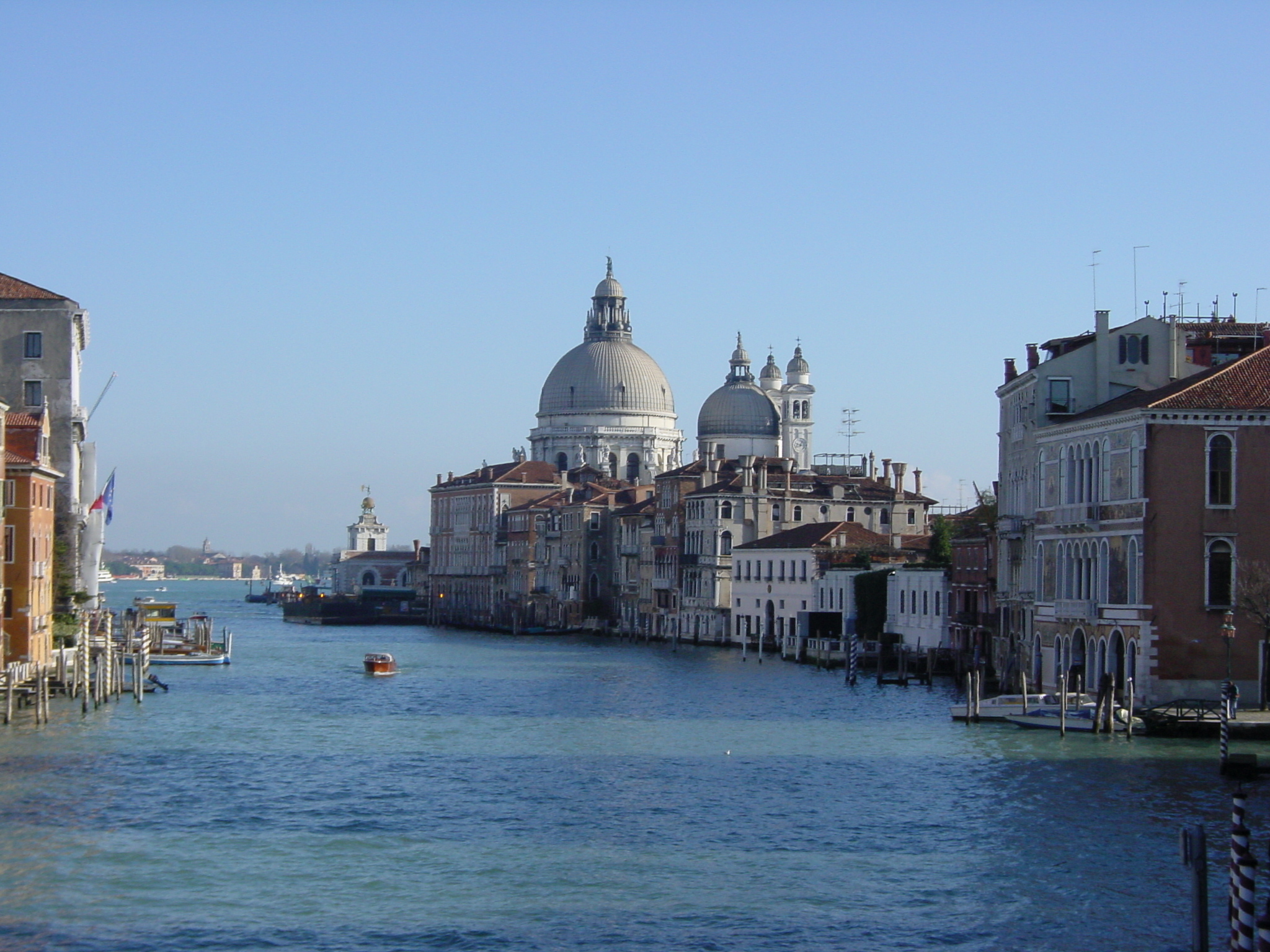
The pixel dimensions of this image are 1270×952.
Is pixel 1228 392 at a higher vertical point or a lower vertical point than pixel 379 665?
higher

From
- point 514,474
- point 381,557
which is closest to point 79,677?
point 514,474

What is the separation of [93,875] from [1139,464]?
21.0 metres

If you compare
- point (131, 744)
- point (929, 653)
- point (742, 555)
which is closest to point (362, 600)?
point (742, 555)

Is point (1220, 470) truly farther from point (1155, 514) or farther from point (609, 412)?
point (609, 412)

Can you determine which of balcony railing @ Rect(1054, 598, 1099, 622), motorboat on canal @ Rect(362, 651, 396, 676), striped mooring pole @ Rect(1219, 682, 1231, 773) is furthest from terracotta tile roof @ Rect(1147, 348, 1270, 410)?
motorboat on canal @ Rect(362, 651, 396, 676)

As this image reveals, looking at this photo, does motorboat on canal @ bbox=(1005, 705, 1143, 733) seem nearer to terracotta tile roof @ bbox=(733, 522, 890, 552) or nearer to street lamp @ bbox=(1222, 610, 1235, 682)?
street lamp @ bbox=(1222, 610, 1235, 682)

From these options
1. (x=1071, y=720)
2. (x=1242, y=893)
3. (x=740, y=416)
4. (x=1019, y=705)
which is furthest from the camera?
(x=740, y=416)

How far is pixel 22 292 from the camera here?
1885 inches

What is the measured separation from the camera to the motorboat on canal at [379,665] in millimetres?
58656

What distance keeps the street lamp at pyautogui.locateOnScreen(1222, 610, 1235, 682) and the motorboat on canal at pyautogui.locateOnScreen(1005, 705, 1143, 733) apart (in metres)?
1.87

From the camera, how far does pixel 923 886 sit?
2155 cm

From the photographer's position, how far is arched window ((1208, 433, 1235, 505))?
117 ft

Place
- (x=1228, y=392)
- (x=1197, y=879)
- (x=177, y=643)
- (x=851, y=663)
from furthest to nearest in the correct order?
(x=177, y=643) < (x=851, y=663) < (x=1228, y=392) < (x=1197, y=879)

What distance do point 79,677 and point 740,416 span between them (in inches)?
2997
